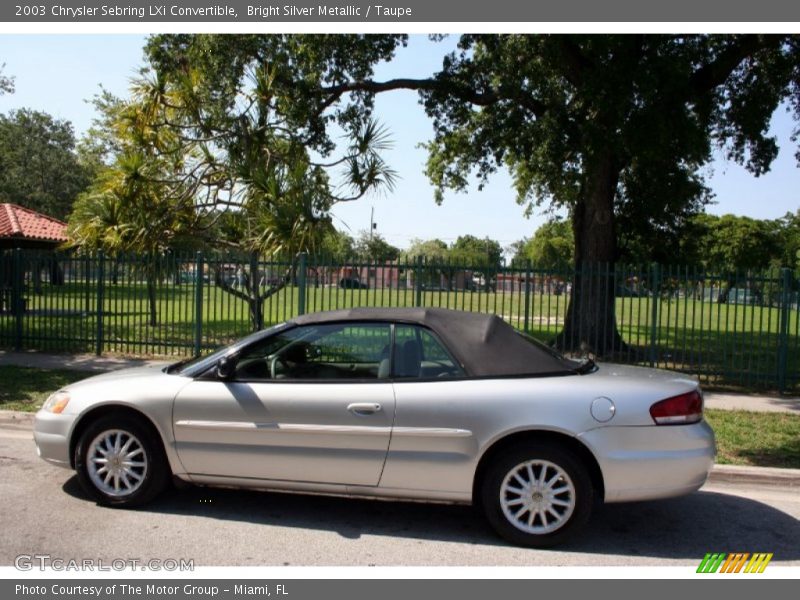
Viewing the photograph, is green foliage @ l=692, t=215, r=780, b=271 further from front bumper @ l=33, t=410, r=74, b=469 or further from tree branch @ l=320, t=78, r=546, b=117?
front bumper @ l=33, t=410, r=74, b=469

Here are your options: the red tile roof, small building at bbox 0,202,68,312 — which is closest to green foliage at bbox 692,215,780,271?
the red tile roof

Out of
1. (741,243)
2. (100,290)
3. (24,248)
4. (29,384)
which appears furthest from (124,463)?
(741,243)

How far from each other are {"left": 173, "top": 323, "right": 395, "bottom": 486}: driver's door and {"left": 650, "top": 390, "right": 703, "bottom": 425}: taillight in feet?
5.72

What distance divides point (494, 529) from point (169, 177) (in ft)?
37.9

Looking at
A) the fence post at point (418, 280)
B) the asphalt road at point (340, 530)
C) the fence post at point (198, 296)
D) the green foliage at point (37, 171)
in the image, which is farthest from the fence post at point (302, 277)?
the green foliage at point (37, 171)

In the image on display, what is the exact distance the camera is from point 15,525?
4.88 meters

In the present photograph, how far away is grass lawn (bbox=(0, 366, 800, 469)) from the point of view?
23.3 feet

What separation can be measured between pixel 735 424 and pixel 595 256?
7.26 metres

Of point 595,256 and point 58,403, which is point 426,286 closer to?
point 595,256

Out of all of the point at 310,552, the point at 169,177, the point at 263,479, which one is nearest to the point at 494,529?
the point at 310,552

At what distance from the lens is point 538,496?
463cm

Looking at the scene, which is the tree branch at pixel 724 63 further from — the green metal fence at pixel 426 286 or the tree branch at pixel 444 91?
the green metal fence at pixel 426 286

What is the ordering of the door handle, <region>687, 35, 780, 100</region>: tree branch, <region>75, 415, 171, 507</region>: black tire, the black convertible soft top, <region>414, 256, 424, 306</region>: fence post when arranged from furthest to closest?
1. <region>687, 35, 780, 100</region>: tree branch
2. <region>414, 256, 424, 306</region>: fence post
3. <region>75, 415, 171, 507</region>: black tire
4. the black convertible soft top
5. the door handle

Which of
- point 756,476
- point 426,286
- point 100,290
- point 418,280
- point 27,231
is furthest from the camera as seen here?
point 27,231
